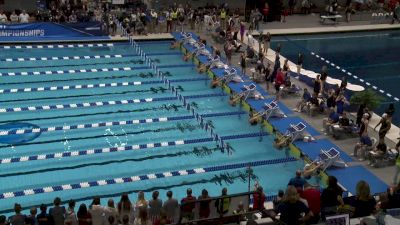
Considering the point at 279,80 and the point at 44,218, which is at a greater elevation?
the point at 279,80

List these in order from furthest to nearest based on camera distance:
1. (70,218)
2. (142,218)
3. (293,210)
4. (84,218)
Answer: (142,218)
(84,218)
(70,218)
(293,210)

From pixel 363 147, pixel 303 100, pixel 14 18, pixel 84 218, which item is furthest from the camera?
pixel 14 18

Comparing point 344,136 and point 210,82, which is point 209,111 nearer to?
point 210,82

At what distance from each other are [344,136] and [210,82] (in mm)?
5377

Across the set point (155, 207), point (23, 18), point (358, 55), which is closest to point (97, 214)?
point (155, 207)

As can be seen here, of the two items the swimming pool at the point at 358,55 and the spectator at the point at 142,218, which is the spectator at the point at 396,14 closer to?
the swimming pool at the point at 358,55

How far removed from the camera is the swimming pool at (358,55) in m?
18.9

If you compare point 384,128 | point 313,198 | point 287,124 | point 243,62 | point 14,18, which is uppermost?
point 14,18

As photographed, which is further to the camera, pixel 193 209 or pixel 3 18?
pixel 3 18

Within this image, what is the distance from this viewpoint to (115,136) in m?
14.2

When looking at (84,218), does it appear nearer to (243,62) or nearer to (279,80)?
(279,80)

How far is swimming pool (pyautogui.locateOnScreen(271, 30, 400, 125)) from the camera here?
1891cm

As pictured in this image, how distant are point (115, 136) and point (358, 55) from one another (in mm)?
11918

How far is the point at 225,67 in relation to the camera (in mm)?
18406
